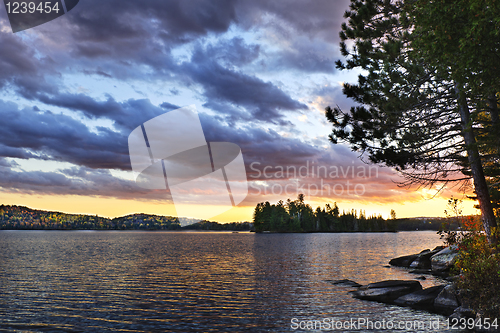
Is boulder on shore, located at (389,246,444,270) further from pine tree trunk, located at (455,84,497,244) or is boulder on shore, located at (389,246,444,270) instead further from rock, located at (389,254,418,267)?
pine tree trunk, located at (455,84,497,244)

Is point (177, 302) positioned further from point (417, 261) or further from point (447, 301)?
point (417, 261)

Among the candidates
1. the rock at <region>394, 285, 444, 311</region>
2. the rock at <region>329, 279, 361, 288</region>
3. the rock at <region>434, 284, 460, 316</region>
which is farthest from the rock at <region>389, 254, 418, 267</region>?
the rock at <region>434, 284, 460, 316</region>

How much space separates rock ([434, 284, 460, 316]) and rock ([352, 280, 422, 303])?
2.69 m

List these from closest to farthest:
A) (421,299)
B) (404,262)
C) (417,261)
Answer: (421,299), (417,261), (404,262)

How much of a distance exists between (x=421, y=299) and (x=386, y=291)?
2.45 m

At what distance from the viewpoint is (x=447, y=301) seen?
63.8ft

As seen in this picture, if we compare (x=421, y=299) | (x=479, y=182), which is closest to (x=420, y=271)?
(x=421, y=299)

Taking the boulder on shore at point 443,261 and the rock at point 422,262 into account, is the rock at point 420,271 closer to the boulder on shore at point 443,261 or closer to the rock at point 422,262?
the boulder on shore at point 443,261

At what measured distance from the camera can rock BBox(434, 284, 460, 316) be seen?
62.4 feet

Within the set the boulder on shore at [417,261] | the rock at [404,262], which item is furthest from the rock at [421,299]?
the rock at [404,262]

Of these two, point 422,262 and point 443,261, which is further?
point 422,262

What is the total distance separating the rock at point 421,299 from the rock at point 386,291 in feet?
2.47

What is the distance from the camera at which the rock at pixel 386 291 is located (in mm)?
22156

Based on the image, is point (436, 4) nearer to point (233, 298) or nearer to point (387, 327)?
point (387, 327)
